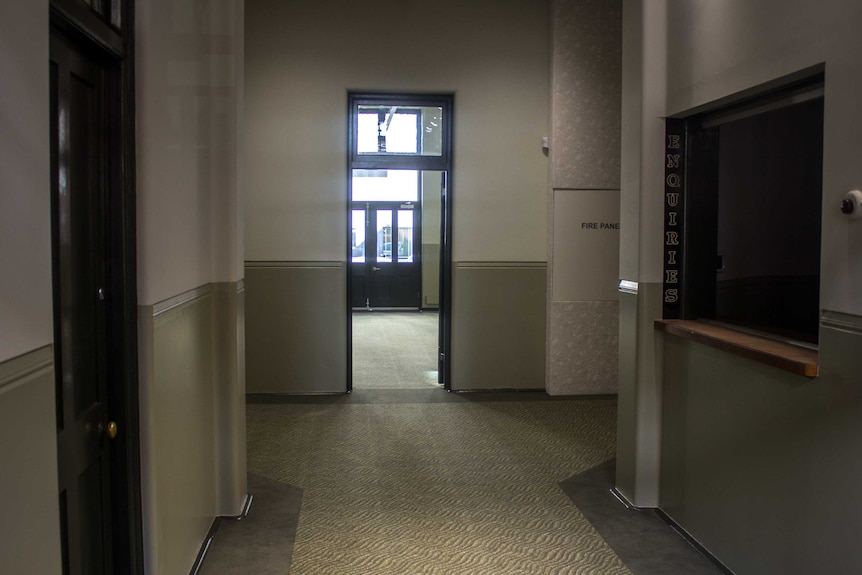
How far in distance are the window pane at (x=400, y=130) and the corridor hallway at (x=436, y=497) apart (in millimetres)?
2205

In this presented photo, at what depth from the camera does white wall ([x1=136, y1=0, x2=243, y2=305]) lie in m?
2.18

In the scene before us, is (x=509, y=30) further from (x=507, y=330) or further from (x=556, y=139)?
(x=507, y=330)

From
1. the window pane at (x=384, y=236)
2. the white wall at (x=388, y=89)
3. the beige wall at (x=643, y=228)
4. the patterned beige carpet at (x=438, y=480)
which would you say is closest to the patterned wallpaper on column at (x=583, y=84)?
the white wall at (x=388, y=89)

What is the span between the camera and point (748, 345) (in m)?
2.68

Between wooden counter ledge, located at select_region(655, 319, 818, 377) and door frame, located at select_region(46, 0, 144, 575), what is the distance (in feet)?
7.04

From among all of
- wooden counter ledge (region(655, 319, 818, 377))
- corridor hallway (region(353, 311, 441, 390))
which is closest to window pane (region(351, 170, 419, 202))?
corridor hallway (region(353, 311, 441, 390))

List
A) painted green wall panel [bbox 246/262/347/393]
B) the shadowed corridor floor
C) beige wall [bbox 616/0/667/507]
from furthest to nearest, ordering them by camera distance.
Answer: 1. painted green wall panel [bbox 246/262/347/393]
2. beige wall [bbox 616/0/667/507]
3. the shadowed corridor floor

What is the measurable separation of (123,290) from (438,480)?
236 cm

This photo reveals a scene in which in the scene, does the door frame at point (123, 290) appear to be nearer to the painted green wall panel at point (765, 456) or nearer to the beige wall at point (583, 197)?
the painted green wall panel at point (765, 456)

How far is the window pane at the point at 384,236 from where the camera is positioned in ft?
40.5

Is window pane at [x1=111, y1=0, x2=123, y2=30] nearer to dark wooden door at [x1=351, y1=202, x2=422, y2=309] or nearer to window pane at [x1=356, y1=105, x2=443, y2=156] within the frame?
window pane at [x1=356, y1=105, x2=443, y2=156]

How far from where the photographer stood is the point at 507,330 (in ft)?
20.1

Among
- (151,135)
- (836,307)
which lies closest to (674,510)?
(836,307)

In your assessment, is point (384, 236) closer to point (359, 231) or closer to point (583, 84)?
point (359, 231)
